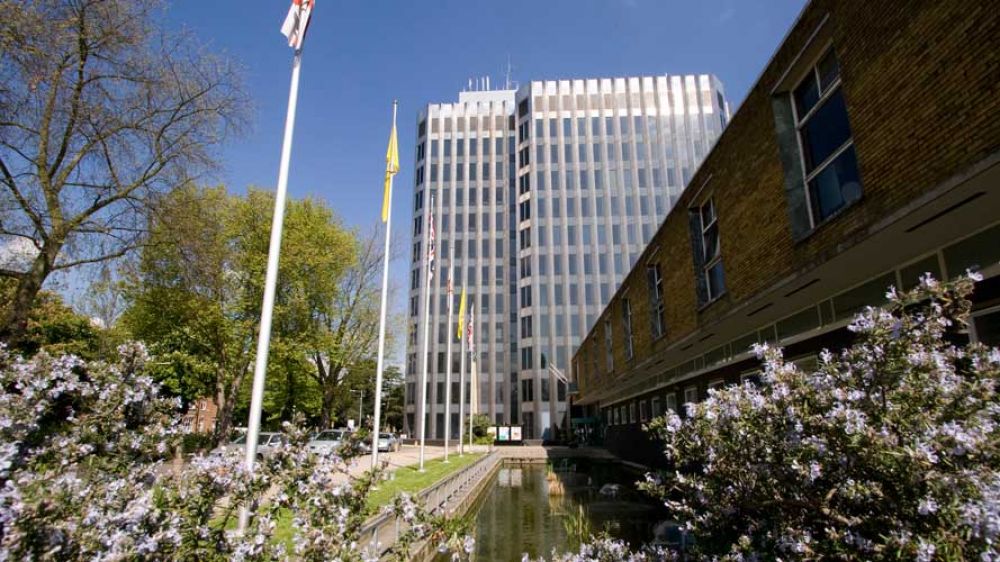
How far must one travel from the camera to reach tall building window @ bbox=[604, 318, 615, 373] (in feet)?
90.5

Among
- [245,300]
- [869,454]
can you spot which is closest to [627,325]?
[245,300]

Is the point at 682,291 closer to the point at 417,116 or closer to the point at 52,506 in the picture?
the point at 52,506

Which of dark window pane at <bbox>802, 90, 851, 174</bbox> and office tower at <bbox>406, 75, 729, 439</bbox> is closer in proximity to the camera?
dark window pane at <bbox>802, 90, 851, 174</bbox>

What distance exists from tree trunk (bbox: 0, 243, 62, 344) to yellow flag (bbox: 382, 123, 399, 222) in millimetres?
7840

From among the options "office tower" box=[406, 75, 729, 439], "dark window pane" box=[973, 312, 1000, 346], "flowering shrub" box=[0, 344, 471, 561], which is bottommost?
"flowering shrub" box=[0, 344, 471, 561]

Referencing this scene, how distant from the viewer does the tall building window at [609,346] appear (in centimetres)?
2758

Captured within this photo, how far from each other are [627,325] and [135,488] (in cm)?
2212

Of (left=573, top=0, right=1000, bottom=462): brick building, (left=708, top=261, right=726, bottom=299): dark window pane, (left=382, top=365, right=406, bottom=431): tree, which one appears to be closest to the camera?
(left=573, top=0, right=1000, bottom=462): brick building

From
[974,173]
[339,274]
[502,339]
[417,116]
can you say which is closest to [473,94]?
[417,116]

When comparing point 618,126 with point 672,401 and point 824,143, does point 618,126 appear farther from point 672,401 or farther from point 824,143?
point 824,143

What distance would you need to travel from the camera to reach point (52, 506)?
2613mm

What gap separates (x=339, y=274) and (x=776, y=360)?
30.6 m

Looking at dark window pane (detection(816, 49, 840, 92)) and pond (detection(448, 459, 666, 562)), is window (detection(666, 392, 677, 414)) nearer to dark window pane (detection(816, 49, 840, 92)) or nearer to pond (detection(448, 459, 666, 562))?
pond (detection(448, 459, 666, 562))

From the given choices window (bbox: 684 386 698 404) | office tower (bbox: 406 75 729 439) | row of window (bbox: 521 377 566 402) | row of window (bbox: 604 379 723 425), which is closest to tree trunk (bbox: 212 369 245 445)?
row of window (bbox: 604 379 723 425)
